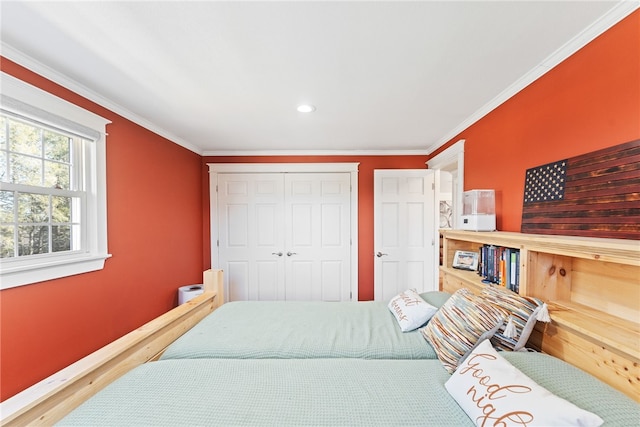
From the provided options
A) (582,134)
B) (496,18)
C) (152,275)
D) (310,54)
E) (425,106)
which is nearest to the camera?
(496,18)

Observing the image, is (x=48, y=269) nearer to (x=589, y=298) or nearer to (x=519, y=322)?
(x=519, y=322)

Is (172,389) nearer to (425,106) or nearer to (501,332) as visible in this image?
(501,332)

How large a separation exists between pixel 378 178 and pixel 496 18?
7.54ft

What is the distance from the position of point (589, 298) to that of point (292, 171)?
2.99 m

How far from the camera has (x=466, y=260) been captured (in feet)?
6.72

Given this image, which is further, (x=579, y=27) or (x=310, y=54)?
(x=310, y=54)

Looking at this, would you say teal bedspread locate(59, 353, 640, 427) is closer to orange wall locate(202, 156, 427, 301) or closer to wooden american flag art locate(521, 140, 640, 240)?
wooden american flag art locate(521, 140, 640, 240)

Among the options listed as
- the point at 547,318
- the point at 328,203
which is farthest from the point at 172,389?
the point at 328,203

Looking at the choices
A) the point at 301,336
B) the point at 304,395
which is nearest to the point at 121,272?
the point at 301,336

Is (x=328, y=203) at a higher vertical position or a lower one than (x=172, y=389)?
higher

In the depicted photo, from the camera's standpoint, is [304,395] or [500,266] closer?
[304,395]

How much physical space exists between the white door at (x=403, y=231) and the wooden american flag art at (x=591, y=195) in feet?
6.04

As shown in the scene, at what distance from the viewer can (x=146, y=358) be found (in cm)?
137

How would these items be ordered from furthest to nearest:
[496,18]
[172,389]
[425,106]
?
[425,106]
[496,18]
[172,389]
